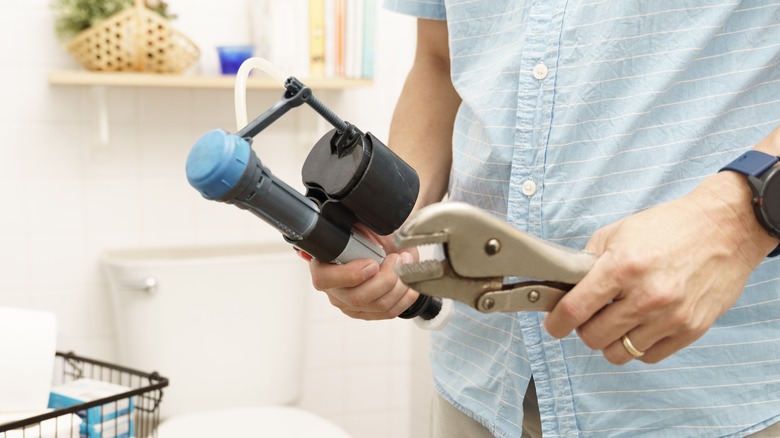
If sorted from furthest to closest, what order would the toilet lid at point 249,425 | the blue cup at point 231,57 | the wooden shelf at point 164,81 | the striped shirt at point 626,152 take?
the blue cup at point 231,57
the wooden shelf at point 164,81
the toilet lid at point 249,425
the striped shirt at point 626,152

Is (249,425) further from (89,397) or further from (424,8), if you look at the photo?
(424,8)

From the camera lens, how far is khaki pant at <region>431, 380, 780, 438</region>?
0.76 m

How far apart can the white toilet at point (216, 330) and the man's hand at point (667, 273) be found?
3.68ft

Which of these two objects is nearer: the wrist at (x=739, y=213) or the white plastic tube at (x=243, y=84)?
the wrist at (x=739, y=213)

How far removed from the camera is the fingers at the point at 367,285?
69 centimetres

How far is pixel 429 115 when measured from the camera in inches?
36.5

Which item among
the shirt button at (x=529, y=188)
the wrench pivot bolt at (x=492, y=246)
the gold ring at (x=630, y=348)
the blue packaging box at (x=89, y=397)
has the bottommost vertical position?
the blue packaging box at (x=89, y=397)

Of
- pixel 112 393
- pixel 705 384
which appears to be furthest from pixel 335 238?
pixel 112 393

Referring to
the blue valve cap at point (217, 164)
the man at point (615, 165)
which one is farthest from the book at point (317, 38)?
the blue valve cap at point (217, 164)

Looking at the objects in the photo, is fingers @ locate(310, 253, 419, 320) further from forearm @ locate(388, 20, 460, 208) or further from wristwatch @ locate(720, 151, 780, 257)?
wristwatch @ locate(720, 151, 780, 257)

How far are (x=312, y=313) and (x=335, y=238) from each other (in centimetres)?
137

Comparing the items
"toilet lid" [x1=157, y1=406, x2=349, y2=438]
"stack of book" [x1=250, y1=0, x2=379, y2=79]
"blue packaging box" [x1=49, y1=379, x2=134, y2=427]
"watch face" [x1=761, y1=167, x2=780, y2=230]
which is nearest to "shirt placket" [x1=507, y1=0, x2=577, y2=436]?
"watch face" [x1=761, y1=167, x2=780, y2=230]

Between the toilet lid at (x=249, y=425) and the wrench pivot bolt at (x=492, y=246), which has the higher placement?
the wrench pivot bolt at (x=492, y=246)

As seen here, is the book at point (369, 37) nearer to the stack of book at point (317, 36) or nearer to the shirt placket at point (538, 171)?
the stack of book at point (317, 36)
